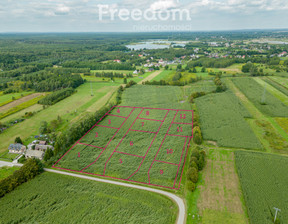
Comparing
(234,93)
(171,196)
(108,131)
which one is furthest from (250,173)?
(234,93)

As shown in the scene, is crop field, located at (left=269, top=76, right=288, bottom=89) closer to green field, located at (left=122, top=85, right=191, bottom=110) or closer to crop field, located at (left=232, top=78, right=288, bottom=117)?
crop field, located at (left=232, top=78, right=288, bottom=117)

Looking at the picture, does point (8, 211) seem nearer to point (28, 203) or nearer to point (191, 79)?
point (28, 203)

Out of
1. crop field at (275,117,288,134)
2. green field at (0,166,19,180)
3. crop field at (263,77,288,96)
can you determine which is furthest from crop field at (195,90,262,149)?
green field at (0,166,19,180)

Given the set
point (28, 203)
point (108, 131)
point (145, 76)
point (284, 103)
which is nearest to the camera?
point (28, 203)

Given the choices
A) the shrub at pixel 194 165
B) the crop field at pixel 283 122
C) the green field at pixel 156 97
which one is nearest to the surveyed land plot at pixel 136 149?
the shrub at pixel 194 165

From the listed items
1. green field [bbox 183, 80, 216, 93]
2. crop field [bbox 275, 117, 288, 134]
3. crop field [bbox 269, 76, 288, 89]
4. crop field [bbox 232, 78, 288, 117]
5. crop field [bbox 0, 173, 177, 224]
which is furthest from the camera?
crop field [bbox 269, 76, 288, 89]

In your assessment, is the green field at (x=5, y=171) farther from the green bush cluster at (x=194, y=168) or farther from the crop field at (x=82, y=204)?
the green bush cluster at (x=194, y=168)
